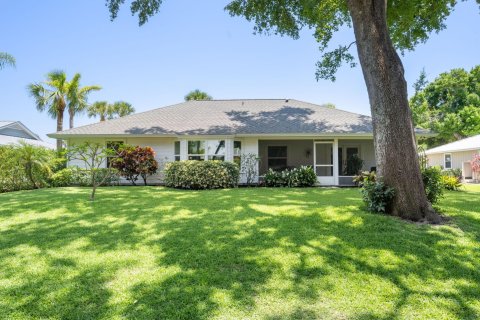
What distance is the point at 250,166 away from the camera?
14984mm

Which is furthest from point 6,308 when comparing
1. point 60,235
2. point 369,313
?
point 369,313

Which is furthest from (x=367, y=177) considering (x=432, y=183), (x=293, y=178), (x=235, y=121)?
(x=235, y=121)

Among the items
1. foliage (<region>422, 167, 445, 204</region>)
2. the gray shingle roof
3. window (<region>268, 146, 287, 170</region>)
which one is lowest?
foliage (<region>422, 167, 445, 204</region>)

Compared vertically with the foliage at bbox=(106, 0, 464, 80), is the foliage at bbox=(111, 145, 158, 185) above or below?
below

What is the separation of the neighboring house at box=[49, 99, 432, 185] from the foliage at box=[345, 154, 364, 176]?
0.43 meters

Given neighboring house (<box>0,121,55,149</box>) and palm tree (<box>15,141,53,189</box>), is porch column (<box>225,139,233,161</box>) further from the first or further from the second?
neighboring house (<box>0,121,55,149</box>)

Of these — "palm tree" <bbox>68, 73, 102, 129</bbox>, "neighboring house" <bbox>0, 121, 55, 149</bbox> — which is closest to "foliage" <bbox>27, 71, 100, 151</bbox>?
"palm tree" <bbox>68, 73, 102, 129</bbox>

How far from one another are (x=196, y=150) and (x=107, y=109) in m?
22.5

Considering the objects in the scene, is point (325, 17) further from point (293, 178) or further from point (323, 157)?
point (323, 157)

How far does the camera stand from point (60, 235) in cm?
534

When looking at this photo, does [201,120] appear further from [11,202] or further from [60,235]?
[60,235]

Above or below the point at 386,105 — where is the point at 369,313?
below

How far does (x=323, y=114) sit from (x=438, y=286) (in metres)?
15.0

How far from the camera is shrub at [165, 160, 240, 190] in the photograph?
12578 millimetres
